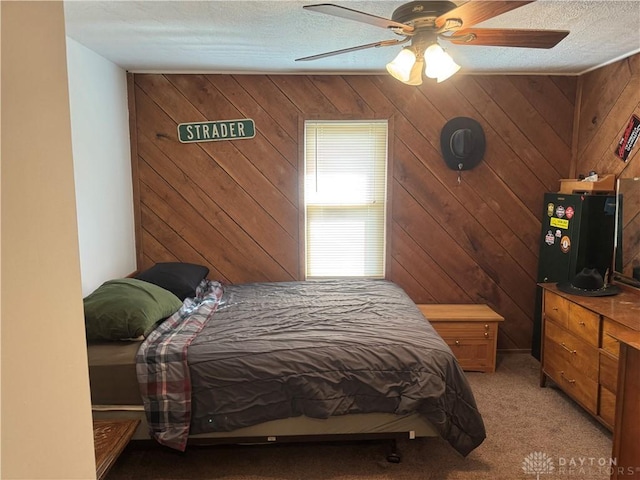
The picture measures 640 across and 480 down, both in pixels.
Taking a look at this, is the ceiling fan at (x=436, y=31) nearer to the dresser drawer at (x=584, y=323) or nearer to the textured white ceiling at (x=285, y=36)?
the textured white ceiling at (x=285, y=36)

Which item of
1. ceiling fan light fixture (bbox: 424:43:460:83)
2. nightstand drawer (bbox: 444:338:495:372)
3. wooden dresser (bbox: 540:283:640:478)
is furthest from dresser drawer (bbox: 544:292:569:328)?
ceiling fan light fixture (bbox: 424:43:460:83)

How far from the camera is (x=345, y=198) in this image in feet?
12.4

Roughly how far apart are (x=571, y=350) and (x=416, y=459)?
1225 millimetres

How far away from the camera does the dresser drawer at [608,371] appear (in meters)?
2.46

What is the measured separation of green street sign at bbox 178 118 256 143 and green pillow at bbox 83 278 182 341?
1405 millimetres

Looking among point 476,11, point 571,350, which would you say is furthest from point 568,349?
point 476,11

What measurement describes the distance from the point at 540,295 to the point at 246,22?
2.95m

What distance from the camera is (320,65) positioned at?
11.0 ft

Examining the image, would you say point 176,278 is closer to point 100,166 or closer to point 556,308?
point 100,166

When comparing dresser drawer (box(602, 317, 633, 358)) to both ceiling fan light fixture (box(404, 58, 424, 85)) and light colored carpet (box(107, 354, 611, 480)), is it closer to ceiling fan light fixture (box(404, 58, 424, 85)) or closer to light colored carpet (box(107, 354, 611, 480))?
light colored carpet (box(107, 354, 611, 480))

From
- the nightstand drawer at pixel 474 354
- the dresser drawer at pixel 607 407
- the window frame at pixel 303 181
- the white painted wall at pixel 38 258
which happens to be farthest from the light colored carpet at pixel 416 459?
the white painted wall at pixel 38 258

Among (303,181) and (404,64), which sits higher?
(404,64)

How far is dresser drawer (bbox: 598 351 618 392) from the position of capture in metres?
2.46

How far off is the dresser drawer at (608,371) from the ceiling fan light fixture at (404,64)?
Answer: 6.08 feet
